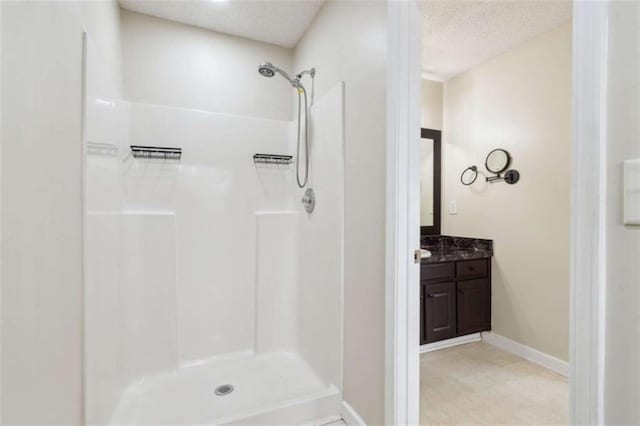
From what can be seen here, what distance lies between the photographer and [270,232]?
8.05 ft

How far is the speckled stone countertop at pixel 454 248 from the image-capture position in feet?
8.61

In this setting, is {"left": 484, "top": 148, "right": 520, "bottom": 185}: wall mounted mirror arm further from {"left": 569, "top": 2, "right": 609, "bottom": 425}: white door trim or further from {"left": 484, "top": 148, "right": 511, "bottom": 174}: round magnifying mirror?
{"left": 569, "top": 2, "right": 609, "bottom": 425}: white door trim

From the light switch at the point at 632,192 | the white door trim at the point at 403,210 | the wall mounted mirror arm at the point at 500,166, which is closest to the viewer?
the light switch at the point at 632,192

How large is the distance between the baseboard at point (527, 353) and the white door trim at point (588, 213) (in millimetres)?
2025

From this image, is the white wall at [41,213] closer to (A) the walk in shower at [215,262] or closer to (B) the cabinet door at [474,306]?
(A) the walk in shower at [215,262]

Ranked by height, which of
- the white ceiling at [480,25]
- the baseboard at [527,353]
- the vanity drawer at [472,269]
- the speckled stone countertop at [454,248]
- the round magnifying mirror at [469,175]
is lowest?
the baseboard at [527,353]

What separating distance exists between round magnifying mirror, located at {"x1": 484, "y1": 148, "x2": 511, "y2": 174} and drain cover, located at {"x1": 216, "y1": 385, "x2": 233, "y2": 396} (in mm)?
2728

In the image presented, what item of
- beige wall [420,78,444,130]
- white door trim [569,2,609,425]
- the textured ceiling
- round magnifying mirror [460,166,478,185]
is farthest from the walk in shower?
round magnifying mirror [460,166,478,185]

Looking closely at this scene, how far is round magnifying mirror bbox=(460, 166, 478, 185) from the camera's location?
9.61 ft

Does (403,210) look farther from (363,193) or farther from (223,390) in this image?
(223,390)

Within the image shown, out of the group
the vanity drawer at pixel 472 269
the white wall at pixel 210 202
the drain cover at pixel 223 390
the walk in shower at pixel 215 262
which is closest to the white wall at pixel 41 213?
the walk in shower at pixel 215 262

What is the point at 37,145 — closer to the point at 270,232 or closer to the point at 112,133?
the point at 112,133

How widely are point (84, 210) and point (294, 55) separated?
2.03m

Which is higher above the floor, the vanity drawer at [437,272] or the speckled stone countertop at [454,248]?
the speckled stone countertop at [454,248]
